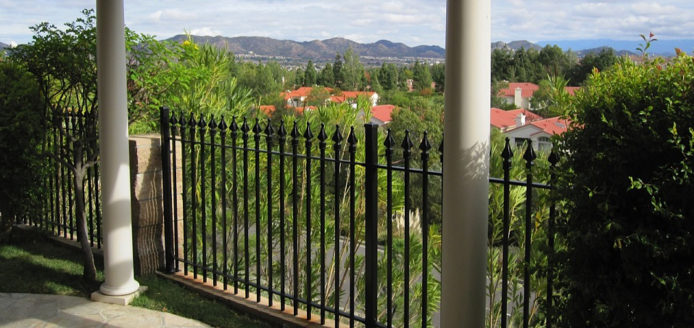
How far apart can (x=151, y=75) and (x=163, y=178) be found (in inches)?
35.3

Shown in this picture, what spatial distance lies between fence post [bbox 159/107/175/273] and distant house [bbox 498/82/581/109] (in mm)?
10191

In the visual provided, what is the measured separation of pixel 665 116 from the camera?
202 centimetres

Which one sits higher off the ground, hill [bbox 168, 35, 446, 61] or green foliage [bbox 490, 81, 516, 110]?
hill [bbox 168, 35, 446, 61]

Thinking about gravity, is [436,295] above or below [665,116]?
below

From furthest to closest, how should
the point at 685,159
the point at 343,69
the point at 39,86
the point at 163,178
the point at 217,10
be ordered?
the point at 217,10 < the point at 343,69 < the point at 39,86 < the point at 163,178 < the point at 685,159

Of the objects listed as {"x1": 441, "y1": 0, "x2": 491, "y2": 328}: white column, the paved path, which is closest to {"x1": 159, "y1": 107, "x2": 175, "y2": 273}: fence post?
the paved path

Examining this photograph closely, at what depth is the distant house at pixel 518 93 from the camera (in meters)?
14.4

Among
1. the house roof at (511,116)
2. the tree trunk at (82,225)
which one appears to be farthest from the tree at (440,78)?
the tree trunk at (82,225)

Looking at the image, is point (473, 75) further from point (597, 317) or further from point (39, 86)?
point (39, 86)

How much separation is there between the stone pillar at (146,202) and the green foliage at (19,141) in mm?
1220

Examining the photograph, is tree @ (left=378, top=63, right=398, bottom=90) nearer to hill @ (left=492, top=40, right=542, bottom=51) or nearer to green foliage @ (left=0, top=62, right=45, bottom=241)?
hill @ (left=492, top=40, right=542, bottom=51)

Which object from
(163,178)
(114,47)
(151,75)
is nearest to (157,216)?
(163,178)

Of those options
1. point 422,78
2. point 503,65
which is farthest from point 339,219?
point 422,78

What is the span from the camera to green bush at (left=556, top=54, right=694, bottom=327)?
1.98m
